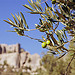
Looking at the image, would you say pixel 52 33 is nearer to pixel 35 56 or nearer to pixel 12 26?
pixel 12 26

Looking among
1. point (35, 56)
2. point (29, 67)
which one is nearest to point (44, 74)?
point (29, 67)

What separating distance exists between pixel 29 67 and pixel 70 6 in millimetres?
44861

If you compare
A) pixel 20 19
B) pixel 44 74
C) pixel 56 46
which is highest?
pixel 20 19

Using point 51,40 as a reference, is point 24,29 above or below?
above

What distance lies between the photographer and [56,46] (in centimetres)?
204

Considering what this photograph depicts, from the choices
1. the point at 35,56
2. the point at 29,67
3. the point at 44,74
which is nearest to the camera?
the point at 44,74

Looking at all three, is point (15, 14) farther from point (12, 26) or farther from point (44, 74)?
point (44, 74)

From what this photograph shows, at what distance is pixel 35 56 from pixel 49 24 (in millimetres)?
49646

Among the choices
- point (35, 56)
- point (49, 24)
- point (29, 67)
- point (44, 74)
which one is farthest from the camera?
point (35, 56)

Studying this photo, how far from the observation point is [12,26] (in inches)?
80.4

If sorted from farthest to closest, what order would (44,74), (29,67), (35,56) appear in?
(35,56), (29,67), (44,74)

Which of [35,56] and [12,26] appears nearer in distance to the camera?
[12,26]

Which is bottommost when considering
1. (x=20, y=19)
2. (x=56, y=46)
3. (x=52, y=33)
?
(x=56, y=46)

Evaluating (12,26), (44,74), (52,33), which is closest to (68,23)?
(52,33)
